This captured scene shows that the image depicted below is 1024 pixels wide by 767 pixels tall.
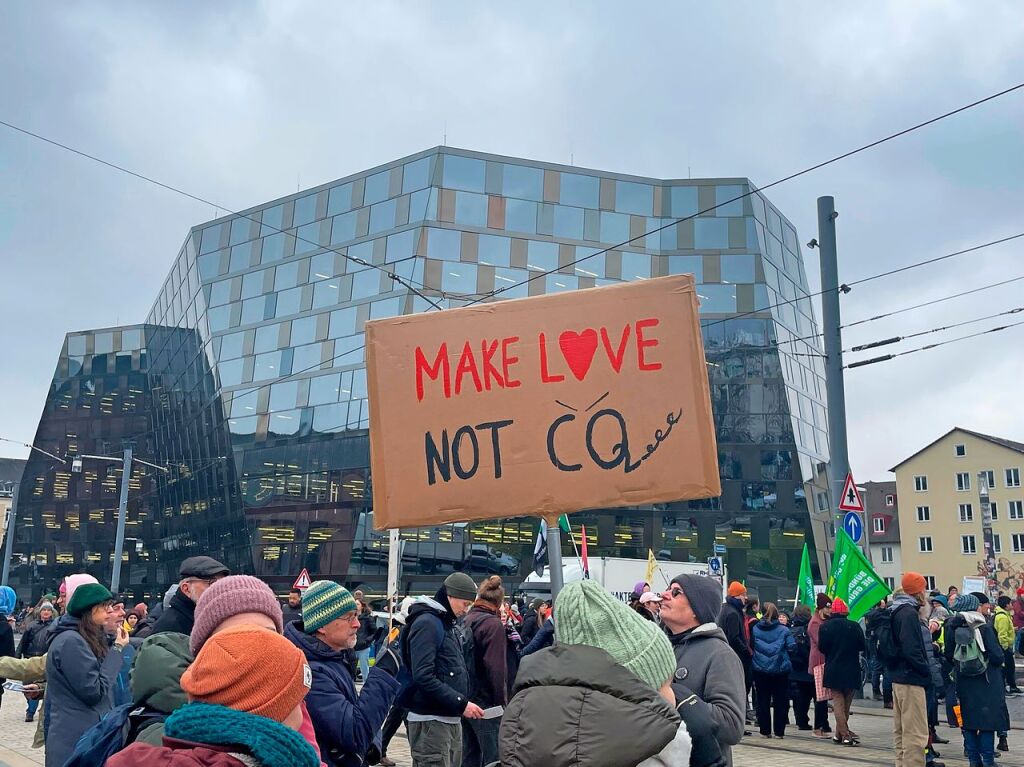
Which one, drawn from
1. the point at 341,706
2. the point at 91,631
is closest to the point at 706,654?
the point at 341,706

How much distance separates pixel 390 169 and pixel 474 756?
1375 inches

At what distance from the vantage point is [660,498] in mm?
4953

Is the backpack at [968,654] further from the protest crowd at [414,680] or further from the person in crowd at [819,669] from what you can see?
the person in crowd at [819,669]

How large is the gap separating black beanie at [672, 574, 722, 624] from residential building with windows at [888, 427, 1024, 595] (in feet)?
257

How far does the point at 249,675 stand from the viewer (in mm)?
2496

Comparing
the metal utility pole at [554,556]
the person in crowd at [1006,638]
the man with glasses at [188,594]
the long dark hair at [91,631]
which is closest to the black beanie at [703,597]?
the metal utility pole at [554,556]

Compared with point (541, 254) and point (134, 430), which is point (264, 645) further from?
point (134, 430)

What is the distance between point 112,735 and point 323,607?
1270mm

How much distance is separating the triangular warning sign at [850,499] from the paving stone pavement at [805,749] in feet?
9.82

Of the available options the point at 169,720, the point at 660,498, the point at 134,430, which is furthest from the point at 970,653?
the point at 134,430

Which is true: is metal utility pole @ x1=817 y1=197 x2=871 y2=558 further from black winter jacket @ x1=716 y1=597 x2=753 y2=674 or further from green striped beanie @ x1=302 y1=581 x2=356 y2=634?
green striped beanie @ x1=302 y1=581 x2=356 y2=634

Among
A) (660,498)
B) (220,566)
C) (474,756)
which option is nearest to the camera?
(660,498)

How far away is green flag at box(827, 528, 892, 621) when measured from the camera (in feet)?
40.2

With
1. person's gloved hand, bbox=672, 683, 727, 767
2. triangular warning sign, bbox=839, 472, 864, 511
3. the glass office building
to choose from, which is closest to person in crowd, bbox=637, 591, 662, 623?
person's gloved hand, bbox=672, 683, 727, 767
